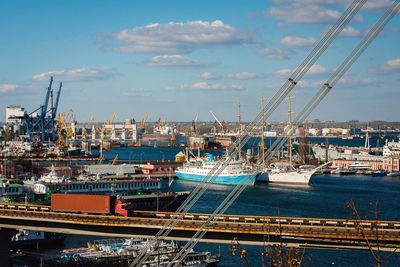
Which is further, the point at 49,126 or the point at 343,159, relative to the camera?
the point at 49,126

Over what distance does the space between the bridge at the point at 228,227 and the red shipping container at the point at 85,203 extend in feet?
0.97

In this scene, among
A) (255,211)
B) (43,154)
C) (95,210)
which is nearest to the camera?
(95,210)

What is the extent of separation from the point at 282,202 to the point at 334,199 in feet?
5.26

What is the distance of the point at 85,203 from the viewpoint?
938cm

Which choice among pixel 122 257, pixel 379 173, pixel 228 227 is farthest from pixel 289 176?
pixel 228 227

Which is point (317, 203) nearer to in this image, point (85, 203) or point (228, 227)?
point (85, 203)

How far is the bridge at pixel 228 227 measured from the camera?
6.83 metres

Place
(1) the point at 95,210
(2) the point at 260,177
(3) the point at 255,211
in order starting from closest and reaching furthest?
1. (1) the point at 95,210
2. (3) the point at 255,211
3. (2) the point at 260,177

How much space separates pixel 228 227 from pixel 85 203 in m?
2.77

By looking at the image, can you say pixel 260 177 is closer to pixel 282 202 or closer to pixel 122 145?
pixel 282 202

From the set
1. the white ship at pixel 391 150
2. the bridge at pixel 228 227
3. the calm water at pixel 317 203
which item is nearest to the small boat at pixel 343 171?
the calm water at pixel 317 203

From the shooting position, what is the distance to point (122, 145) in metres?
58.9

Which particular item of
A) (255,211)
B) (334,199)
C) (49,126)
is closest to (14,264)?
(255,211)

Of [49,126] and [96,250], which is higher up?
[49,126]
